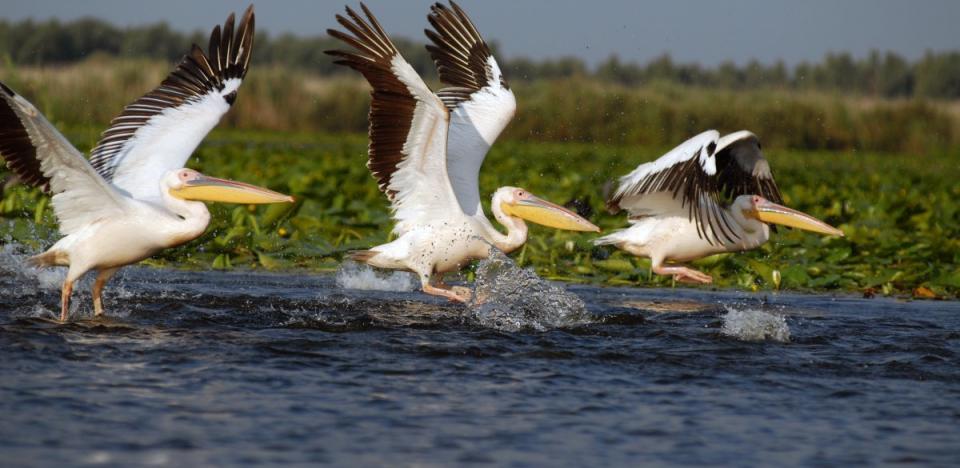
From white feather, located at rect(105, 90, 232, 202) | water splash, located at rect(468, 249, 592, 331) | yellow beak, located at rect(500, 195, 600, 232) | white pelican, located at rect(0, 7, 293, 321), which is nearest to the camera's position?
white pelican, located at rect(0, 7, 293, 321)

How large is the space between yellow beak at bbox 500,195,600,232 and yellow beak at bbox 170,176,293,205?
67.8 inches

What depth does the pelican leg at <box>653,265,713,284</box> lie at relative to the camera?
8.28m

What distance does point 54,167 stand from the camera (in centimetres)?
607

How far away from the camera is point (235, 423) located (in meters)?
4.44

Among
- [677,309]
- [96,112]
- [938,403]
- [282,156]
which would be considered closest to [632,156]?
[282,156]

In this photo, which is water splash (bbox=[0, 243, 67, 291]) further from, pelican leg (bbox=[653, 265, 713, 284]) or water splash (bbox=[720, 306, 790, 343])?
water splash (bbox=[720, 306, 790, 343])

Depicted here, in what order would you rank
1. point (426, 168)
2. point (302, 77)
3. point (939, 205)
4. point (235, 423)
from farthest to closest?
point (302, 77) < point (939, 205) < point (426, 168) < point (235, 423)

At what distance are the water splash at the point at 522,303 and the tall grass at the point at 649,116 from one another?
1924 cm

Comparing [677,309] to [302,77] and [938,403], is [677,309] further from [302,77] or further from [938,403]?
[302,77]

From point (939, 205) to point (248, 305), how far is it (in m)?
8.22

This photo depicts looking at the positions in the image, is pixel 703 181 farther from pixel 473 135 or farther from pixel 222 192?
pixel 222 192

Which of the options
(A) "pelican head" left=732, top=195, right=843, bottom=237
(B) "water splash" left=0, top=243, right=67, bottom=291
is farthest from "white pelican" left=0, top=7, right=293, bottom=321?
(A) "pelican head" left=732, top=195, right=843, bottom=237

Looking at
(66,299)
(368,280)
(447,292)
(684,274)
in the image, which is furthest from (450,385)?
(368,280)

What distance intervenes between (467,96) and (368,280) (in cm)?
156
